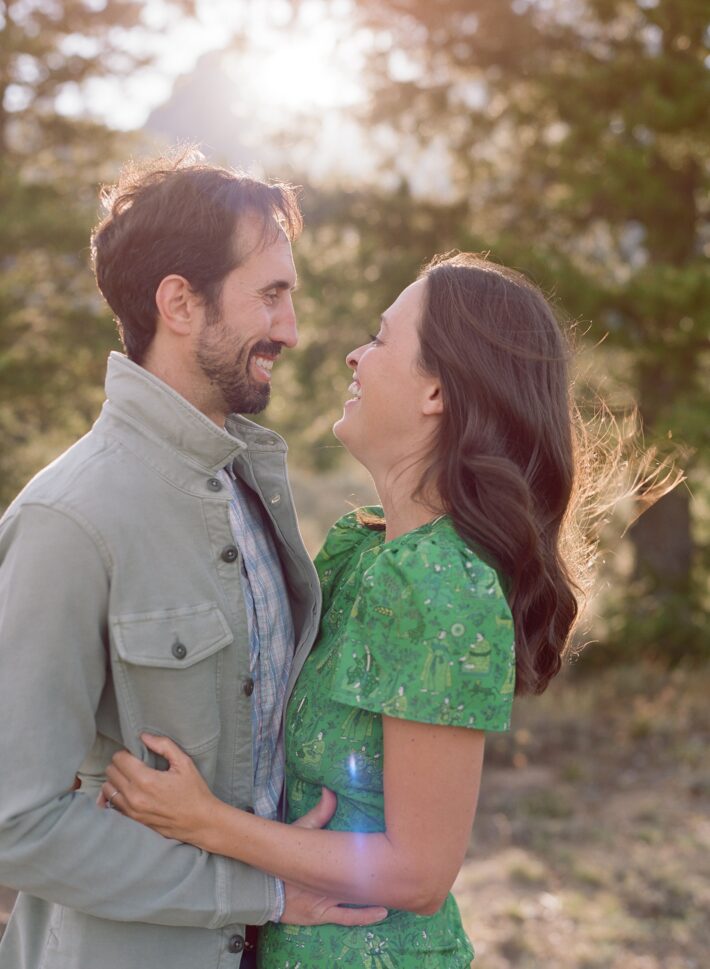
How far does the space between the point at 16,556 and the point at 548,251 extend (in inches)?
306

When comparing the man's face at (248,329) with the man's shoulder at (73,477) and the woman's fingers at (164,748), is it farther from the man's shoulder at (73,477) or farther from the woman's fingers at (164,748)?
the woman's fingers at (164,748)

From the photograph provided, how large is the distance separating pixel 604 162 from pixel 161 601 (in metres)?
7.95

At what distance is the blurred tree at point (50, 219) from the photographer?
8.63m

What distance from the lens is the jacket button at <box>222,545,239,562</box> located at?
2.04 m

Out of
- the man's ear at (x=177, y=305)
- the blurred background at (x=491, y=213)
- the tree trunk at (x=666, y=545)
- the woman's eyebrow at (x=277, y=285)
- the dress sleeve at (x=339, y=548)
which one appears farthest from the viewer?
the tree trunk at (x=666, y=545)

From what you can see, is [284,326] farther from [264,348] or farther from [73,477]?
[73,477]

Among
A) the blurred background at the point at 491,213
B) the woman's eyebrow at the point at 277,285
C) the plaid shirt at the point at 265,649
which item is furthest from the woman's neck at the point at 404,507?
the blurred background at the point at 491,213

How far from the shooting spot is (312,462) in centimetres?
1189

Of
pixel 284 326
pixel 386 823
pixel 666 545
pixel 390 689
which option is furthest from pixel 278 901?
pixel 666 545

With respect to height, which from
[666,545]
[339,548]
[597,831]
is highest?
[339,548]

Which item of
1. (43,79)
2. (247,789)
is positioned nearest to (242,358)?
(247,789)

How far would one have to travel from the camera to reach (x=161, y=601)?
1896mm

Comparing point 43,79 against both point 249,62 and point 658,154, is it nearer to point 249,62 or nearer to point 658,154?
point 249,62

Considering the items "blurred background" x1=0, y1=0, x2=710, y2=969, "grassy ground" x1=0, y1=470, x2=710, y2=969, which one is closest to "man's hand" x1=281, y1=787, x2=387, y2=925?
"grassy ground" x1=0, y1=470, x2=710, y2=969
